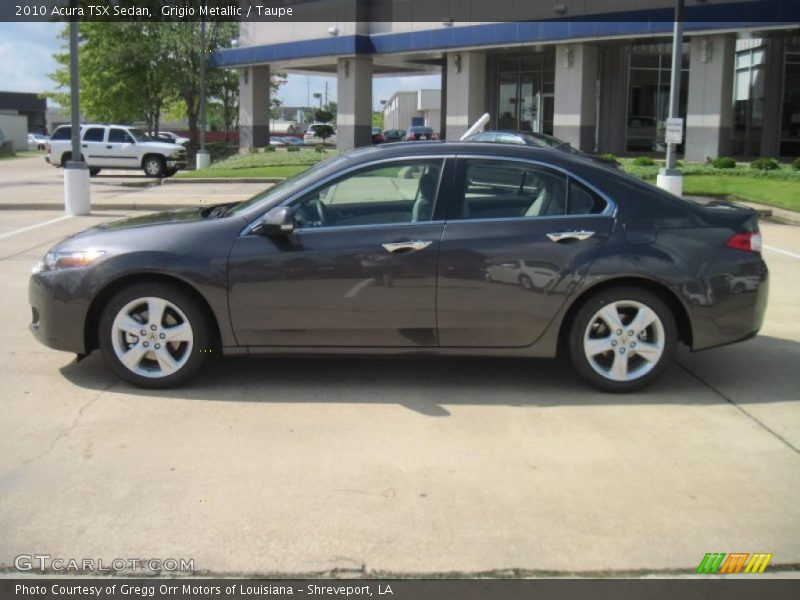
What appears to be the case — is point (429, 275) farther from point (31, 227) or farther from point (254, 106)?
point (254, 106)

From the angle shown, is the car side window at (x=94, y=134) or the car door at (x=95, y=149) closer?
the car door at (x=95, y=149)

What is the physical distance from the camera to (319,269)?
5480mm

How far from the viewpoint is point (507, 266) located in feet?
18.0

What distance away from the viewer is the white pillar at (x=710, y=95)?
26203 millimetres

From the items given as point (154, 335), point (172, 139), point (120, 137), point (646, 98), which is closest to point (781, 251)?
point (154, 335)

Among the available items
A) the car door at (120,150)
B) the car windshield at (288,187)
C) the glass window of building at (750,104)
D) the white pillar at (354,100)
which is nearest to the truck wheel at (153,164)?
the car door at (120,150)

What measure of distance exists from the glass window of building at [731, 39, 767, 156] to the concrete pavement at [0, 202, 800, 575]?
2660 cm

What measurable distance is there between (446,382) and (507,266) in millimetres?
985

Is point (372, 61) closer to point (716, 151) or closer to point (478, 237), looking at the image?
point (716, 151)

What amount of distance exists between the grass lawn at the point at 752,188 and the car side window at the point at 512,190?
12238mm

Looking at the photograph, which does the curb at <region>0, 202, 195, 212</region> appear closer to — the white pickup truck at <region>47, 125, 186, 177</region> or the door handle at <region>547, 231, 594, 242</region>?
the white pickup truck at <region>47, 125, 186, 177</region>

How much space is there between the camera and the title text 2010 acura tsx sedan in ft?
18.0

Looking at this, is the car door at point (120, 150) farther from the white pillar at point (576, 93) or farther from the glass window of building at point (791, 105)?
the glass window of building at point (791, 105)
